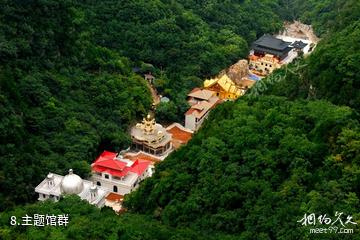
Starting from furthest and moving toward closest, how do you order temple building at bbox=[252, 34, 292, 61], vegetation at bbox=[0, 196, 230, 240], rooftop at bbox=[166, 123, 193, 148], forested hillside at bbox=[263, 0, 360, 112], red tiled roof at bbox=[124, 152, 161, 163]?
temple building at bbox=[252, 34, 292, 61]
rooftop at bbox=[166, 123, 193, 148]
red tiled roof at bbox=[124, 152, 161, 163]
forested hillside at bbox=[263, 0, 360, 112]
vegetation at bbox=[0, 196, 230, 240]

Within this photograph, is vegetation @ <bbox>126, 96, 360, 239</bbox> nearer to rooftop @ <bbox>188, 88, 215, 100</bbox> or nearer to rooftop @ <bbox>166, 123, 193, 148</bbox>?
rooftop @ <bbox>166, 123, 193, 148</bbox>

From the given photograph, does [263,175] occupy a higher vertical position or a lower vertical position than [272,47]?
lower

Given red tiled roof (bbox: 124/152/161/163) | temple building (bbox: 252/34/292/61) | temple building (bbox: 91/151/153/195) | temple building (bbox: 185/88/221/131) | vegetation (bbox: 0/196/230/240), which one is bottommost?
vegetation (bbox: 0/196/230/240)

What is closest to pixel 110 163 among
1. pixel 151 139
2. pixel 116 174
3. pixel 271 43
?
pixel 116 174

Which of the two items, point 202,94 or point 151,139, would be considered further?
point 202,94

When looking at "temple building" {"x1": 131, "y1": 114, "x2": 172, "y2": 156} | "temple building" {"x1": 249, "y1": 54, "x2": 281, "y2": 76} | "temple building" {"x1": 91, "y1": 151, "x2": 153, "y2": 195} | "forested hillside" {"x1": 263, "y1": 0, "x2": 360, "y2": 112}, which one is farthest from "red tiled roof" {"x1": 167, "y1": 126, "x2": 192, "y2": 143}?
"temple building" {"x1": 249, "y1": 54, "x2": 281, "y2": 76}

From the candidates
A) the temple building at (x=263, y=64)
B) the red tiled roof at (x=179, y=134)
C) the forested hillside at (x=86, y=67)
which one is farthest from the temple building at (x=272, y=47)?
the red tiled roof at (x=179, y=134)

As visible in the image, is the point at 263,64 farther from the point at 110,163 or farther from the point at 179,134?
the point at 110,163
